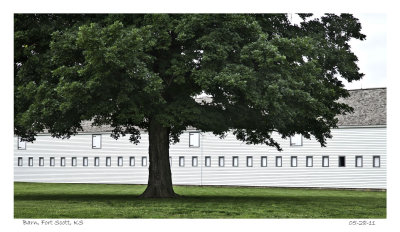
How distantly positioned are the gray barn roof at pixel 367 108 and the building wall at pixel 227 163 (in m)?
0.78

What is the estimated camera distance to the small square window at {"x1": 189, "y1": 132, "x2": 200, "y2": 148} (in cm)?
7581

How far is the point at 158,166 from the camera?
36.8 m

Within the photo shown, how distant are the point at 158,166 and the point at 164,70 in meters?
6.44

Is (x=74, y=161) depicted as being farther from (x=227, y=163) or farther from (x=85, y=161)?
(x=227, y=163)

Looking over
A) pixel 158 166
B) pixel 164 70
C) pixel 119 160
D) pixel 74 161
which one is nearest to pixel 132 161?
pixel 119 160

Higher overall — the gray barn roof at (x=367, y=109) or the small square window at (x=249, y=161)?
the gray barn roof at (x=367, y=109)

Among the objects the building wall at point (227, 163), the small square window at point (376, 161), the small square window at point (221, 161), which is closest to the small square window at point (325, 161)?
the building wall at point (227, 163)

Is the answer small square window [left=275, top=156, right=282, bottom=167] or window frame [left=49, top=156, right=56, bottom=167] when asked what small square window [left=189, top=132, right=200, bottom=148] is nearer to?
small square window [left=275, top=156, right=282, bottom=167]

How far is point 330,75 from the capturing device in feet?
123

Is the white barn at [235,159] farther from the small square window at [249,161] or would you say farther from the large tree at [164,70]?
the large tree at [164,70]

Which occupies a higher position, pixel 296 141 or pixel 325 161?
pixel 296 141

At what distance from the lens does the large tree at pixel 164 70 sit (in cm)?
2962

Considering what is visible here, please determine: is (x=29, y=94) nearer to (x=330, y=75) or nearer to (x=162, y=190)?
(x=162, y=190)
